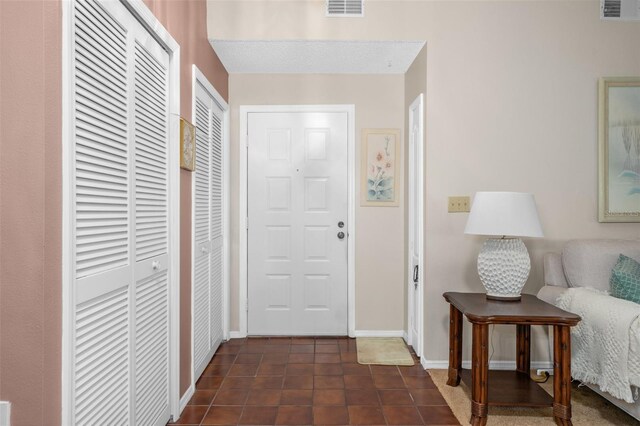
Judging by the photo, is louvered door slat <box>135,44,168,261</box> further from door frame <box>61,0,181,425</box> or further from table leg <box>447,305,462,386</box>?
table leg <box>447,305,462,386</box>

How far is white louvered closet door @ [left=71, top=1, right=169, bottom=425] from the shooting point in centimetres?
143

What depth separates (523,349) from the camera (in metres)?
2.71

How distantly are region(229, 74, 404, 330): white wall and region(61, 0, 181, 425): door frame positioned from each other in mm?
1477

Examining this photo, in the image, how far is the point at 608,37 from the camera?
3061 millimetres

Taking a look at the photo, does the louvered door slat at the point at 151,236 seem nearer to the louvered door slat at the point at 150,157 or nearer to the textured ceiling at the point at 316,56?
the louvered door slat at the point at 150,157

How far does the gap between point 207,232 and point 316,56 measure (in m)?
1.58

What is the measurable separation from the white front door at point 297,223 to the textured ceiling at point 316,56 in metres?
0.39

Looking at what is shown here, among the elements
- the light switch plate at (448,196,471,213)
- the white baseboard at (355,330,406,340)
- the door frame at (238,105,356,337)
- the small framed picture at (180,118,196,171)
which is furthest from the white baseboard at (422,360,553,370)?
the small framed picture at (180,118,196,171)

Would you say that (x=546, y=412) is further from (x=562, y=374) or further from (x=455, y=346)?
(x=455, y=346)

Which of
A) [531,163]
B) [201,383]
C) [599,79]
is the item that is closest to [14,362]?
[201,383]

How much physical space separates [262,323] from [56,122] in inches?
114

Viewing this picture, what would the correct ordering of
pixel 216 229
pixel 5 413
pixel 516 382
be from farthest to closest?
pixel 216 229 → pixel 516 382 → pixel 5 413

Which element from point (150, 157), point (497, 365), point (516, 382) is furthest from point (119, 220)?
point (497, 365)

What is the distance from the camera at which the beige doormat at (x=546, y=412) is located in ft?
7.63
